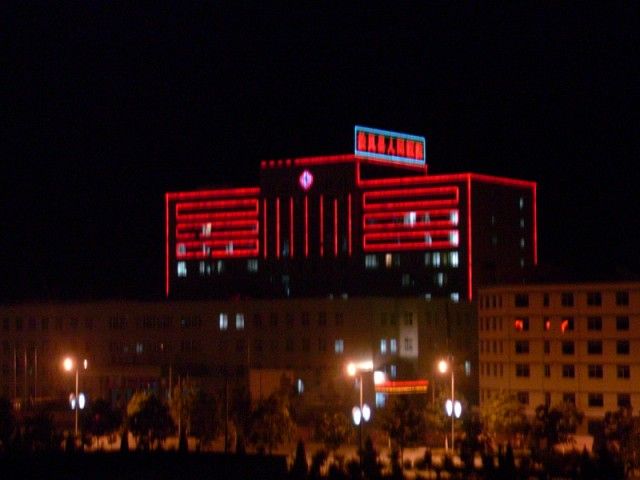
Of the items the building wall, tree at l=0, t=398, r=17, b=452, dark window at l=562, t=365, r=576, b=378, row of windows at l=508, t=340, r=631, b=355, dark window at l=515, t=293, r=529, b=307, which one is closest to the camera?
tree at l=0, t=398, r=17, b=452

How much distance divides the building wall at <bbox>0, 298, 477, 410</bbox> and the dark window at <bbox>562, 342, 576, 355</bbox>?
12.6 metres

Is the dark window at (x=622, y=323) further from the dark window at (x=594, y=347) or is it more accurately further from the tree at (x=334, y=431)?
the tree at (x=334, y=431)

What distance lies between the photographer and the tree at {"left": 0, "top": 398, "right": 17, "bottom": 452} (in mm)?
42584

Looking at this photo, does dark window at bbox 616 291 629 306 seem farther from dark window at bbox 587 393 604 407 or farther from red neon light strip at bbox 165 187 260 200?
red neon light strip at bbox 165 187 260 200

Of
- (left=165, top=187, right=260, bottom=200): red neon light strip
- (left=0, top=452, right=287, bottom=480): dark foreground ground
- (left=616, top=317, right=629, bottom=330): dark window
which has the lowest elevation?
(left=0, top=452, right=287, bottom=480): dark foreground ground

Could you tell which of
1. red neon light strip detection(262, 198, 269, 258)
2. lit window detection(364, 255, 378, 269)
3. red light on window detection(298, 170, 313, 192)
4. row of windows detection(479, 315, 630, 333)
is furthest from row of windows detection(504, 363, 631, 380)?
red neon light strip detection(262, 198, 269, 258)

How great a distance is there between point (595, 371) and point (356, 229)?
2990 cm

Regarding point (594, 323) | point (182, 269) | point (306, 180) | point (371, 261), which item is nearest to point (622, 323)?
point (594, 323)

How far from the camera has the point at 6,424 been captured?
4638 centimetres

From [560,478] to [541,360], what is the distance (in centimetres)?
2387

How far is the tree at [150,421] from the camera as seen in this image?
5203 centimetres

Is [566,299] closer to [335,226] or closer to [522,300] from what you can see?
[522,300]

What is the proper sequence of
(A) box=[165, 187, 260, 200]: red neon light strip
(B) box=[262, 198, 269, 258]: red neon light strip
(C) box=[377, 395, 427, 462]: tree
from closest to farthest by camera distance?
1. (C) box=[377, 395, 427, 462]: tree
2. (B) box=[262, 198, 269, 258]: red neon light strip
3. (A) box=[165, 187, 260, 200]: red neon light strip

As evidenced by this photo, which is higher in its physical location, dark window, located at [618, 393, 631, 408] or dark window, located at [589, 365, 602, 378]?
dark window, located at [589, 365, 602, 378]
